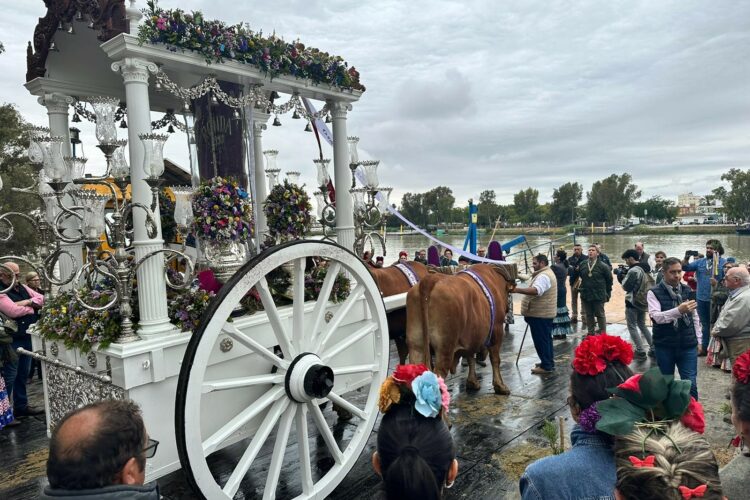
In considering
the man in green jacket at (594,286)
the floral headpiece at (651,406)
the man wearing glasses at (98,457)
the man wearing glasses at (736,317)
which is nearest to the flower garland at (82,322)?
the man wearing glasses at (98,457)

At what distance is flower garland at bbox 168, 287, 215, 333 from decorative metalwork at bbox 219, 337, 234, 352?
275mm

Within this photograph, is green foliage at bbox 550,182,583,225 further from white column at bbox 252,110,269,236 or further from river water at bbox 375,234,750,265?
white column at bbox 252,110,269,236

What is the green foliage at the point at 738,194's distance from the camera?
192ft

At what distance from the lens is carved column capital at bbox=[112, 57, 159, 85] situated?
2.97 m

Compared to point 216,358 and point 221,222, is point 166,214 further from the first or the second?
point 216,358

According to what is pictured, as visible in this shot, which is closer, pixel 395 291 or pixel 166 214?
pixel 166 214

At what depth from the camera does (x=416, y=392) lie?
1.74 meters

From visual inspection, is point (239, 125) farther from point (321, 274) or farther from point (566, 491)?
point (566, 491)

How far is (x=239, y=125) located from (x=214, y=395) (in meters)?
2.39

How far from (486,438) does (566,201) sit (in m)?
79.7

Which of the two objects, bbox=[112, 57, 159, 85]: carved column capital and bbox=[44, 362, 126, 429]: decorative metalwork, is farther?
bbox=[112, 57, 159, 85]: carved column capital

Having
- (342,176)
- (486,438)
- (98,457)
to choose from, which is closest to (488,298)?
(486,438)

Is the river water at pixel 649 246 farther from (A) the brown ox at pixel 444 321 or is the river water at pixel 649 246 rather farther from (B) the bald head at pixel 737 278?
(A) the brown ox at pixel 444 321

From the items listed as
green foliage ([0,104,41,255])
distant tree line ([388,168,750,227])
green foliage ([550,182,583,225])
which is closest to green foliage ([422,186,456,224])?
distant tree line ([388,168,750,227])
